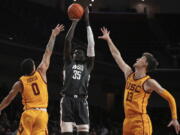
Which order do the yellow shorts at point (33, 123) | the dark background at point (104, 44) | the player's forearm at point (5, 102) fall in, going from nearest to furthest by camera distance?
the yellow shorts at point (33, 123) < the player's forearm at point (5, 102) < the dark background at point (104, 44)

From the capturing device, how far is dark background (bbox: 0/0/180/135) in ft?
57.5

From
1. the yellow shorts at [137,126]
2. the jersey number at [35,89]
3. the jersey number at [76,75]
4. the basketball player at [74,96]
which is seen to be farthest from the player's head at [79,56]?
the yellow shorts at [137,126]

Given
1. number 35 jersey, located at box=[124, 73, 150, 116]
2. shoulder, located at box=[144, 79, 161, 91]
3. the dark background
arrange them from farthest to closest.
Answer: the dark background
number 35 jersey, located at box=[124, 73, 150, 116]
shoulder, located at box=[144, 79, 161, 91]

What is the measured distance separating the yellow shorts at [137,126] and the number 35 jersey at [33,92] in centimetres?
152

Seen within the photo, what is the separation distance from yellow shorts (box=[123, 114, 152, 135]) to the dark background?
885cm

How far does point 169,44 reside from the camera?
21.2 metres

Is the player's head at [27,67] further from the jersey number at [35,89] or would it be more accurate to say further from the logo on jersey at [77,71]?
the logo on jersey at [77,71]

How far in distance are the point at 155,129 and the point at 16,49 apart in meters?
8.79

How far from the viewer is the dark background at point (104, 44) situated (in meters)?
17.5

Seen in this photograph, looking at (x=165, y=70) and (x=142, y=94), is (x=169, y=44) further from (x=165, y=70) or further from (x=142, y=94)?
(x=142, y=94)

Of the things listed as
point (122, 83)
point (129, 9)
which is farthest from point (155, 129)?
point (129, 9)

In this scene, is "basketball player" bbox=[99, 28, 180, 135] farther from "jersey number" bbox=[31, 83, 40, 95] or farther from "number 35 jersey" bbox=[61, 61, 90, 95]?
"jersey number" bbox=[31, 83, 40, 95]

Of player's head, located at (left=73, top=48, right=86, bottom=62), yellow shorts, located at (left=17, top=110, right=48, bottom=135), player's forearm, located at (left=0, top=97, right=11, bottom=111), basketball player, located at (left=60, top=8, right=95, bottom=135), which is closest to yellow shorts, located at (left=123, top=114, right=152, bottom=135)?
basketball player, located at (left=60, top=8, right=95, bottom=135)

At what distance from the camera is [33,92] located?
23.1 feet
